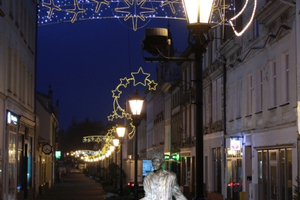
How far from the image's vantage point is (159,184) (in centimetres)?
734

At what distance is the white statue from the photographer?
24.0 ft

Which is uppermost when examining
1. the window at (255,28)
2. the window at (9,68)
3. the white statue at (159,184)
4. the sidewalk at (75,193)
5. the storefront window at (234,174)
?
the window at (255,28)

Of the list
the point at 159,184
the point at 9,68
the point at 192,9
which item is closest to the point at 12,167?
the point at 9,68

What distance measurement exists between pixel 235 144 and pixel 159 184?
20.2 m

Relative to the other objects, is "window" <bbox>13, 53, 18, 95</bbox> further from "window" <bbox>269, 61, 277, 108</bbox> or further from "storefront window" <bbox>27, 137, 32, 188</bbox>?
"window" <bbox>269, 61, 277, 108</bbox>

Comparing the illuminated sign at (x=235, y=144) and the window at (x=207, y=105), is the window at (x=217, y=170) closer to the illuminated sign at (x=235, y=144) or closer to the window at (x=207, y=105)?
the window at (x=207, y=105)

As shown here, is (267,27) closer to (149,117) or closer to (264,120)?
(264,120)

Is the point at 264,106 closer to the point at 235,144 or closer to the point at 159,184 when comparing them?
the point at 235,144

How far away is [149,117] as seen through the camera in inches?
2862

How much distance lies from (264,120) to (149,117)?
49638 millimetres

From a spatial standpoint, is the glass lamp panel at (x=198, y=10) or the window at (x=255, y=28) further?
the window at (x=255, y=28)

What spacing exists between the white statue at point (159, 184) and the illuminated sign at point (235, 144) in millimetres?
19870

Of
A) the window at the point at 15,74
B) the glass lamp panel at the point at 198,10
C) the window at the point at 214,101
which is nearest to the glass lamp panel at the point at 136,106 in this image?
the window at the point at 15,74

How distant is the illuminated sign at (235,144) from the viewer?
27.0m
